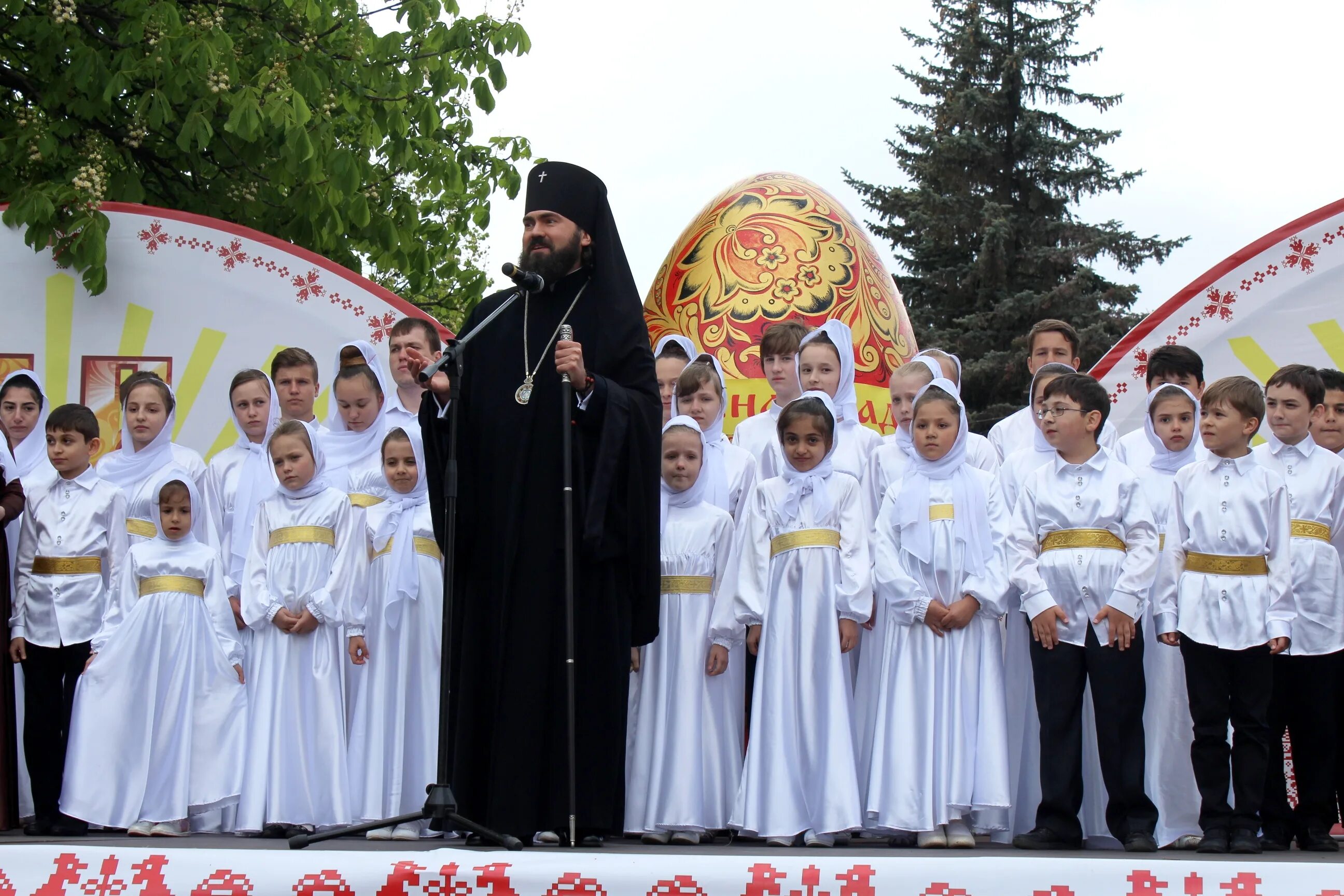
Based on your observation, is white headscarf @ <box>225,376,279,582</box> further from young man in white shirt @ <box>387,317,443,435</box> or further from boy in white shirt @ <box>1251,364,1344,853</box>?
boy in white shirt @ <box>1251,364,1344,853</box>

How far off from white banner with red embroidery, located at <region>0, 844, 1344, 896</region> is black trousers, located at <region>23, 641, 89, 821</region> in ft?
6.35

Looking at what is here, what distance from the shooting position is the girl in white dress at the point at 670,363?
717 cm

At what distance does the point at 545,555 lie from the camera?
4.93 meters

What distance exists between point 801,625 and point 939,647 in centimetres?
51

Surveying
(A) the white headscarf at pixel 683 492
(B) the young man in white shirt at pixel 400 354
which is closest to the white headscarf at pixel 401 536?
(B) the young man in white shirt at pixel 400 354

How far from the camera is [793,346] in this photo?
275 inches

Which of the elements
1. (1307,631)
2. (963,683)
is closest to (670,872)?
(963,683)

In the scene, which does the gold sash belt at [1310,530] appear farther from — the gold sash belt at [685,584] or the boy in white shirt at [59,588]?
the boy in white shirt at [59,588]

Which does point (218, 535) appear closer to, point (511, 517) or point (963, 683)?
point (511, 517)

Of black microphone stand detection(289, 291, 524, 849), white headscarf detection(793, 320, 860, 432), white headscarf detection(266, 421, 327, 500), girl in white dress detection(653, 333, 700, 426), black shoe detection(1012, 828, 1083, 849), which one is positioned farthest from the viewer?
girl in white dress detection(653, 333, 700, 426)

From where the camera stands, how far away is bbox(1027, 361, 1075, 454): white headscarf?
6094 millimetres

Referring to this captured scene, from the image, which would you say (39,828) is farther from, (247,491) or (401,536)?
(401,536)

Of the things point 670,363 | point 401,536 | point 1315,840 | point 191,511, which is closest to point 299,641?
point 401,536

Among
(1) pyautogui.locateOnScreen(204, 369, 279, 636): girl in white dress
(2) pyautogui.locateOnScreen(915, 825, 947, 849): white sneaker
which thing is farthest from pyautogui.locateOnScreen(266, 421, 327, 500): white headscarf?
(2) pyautogui.locateOnScreen(915, 825, 947, 849): white sneaker
